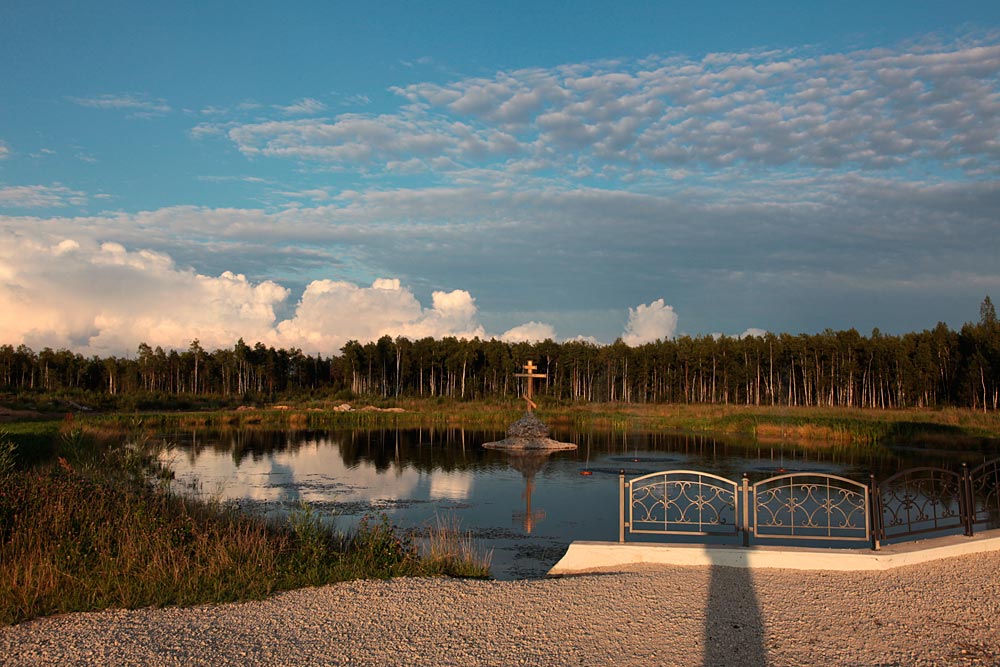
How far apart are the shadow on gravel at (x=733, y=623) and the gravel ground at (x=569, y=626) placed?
2cm

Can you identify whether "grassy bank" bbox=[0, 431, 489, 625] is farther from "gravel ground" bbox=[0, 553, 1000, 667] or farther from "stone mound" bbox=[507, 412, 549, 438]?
"stone mound" bbox=[507, 412, 549, 438]

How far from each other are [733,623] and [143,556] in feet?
21.5

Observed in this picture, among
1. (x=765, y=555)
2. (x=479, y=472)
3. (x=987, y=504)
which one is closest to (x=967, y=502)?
(x=765, y=555)

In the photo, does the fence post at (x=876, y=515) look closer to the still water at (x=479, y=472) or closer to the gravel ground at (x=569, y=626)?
the gravel ground at (x=569, y=626)

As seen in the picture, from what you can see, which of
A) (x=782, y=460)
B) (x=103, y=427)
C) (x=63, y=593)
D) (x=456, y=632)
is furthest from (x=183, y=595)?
(x=103, y=427)

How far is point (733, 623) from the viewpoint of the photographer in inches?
262

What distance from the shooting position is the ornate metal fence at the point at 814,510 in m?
9.29

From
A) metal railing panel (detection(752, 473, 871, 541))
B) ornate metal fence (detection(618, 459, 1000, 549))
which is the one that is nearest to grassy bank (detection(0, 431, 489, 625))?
ornate metal fence (detection(618, 459, 1000, 549))

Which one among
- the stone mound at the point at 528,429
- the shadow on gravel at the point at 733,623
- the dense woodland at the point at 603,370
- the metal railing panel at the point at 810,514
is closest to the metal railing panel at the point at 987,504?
the metal railing panel at the point at 810,514

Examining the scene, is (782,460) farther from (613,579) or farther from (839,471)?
(613,579)

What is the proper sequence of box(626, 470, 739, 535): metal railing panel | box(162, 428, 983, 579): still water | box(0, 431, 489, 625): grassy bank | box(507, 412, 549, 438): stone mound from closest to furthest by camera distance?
box(0, 431, 489, 625): grassy bank < box(626, 470, 739, 535): metal railing panel < box(162, 428, 983, 579): still water < box(507, 412, 549, 438): stone mound

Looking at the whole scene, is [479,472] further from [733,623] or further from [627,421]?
[627,421]

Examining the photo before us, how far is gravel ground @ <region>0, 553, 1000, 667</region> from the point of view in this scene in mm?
5848

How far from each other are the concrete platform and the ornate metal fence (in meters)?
0.24
